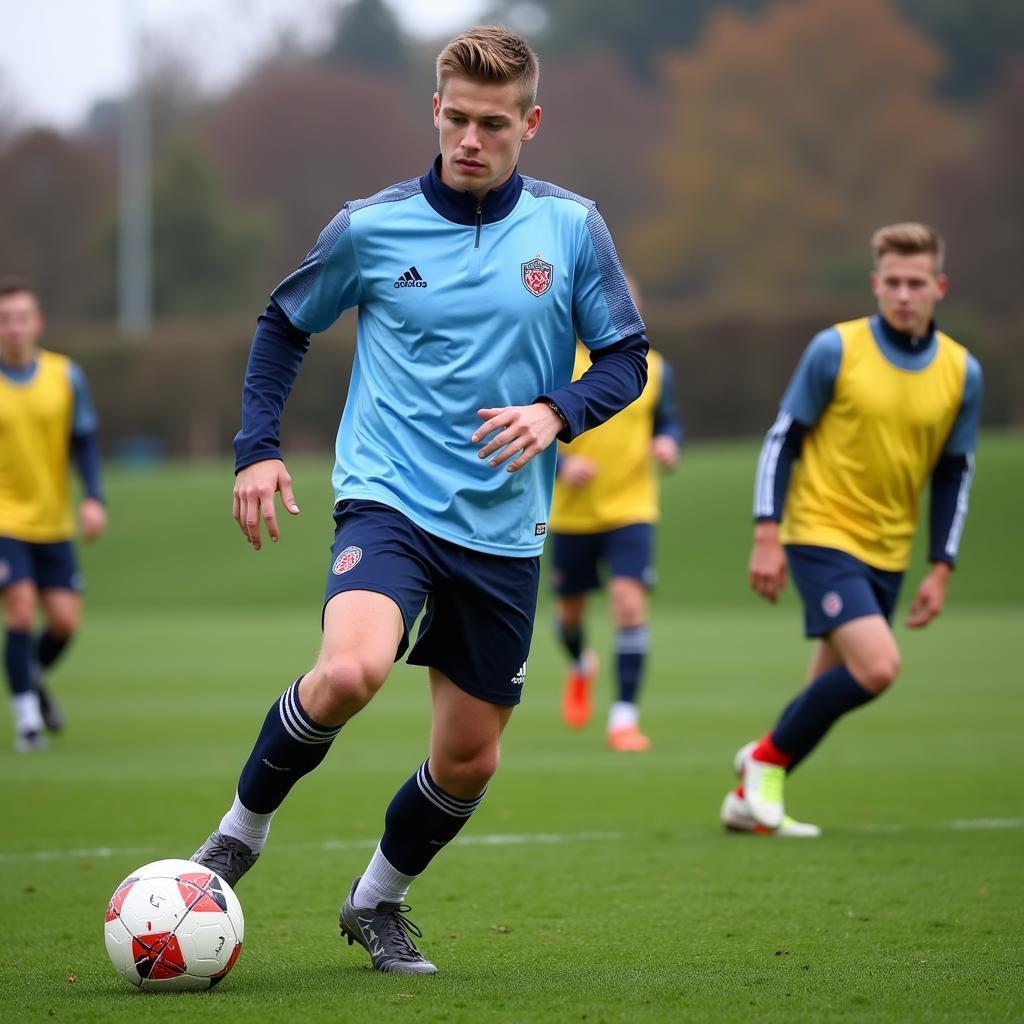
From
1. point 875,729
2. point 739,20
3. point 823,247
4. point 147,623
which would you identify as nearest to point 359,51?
point 739,20

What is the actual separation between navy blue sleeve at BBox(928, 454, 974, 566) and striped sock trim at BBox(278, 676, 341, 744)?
3.72m

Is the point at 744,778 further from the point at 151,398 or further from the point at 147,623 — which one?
the point at 151,398

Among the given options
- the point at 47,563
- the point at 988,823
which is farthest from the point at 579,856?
the point at 47,563

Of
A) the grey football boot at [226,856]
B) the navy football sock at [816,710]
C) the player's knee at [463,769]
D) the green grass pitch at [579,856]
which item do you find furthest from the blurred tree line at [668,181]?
the grey football boot at [226,856]

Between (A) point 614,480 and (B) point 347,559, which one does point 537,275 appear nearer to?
(B) point 347,559

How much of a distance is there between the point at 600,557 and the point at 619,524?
29cm

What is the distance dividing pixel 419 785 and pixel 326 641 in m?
0.66

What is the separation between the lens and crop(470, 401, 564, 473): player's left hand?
14.8ft

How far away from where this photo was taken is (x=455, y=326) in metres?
4.85

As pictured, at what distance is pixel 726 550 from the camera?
29.4 m

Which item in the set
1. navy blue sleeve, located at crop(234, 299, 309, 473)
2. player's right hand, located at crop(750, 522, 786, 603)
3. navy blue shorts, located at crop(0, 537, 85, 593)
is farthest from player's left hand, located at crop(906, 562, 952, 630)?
navy blue shorts, located at crop(0, 537, 85, 593)

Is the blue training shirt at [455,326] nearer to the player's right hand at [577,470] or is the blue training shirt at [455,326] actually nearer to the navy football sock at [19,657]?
the player's right hand at [577,470]

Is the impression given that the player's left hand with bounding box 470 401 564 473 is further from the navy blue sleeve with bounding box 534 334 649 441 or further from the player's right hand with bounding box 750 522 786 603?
the player's right hand with bounding box 750 522 786 603

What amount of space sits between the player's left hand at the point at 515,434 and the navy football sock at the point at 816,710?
9.88 feet
